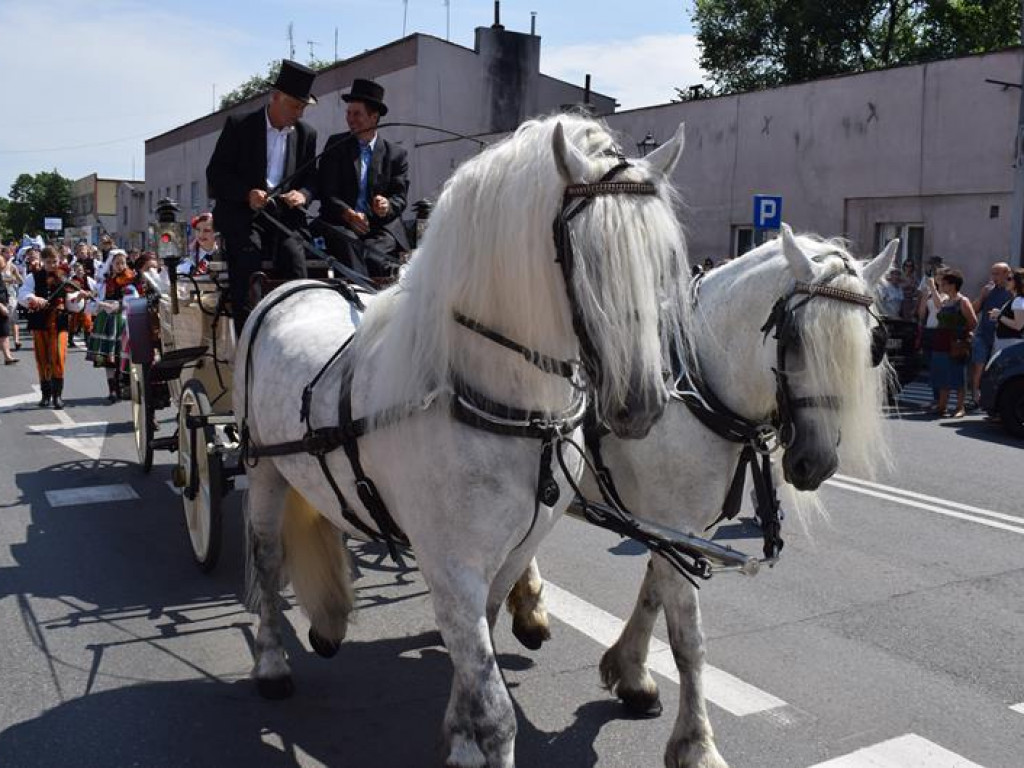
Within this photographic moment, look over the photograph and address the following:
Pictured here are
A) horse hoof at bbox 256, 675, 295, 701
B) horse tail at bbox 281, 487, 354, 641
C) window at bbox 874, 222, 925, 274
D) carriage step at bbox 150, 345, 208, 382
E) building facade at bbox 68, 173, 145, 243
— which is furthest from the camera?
building facade at bbox 68, 173, 145, 243

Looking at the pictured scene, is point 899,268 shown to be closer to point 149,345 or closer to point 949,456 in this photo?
point 949,456

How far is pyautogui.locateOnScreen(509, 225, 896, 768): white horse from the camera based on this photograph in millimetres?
3508

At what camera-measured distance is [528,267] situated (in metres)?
2.62

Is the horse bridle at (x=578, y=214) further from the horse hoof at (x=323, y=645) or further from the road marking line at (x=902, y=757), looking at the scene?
the horse hoof at (x=323, y=645)

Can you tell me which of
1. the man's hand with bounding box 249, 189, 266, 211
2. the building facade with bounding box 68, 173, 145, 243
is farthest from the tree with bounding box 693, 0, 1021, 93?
the building facade with bounding box 68, 173, 145, 243

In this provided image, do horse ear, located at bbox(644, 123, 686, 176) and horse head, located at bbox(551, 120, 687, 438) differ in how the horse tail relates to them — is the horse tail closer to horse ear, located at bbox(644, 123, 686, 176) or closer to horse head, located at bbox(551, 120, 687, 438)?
horse head, located at bbox(551, 120, 687, 438)

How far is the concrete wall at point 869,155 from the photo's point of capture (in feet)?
59.1

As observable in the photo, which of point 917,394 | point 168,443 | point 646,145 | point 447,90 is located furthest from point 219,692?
point 447,90

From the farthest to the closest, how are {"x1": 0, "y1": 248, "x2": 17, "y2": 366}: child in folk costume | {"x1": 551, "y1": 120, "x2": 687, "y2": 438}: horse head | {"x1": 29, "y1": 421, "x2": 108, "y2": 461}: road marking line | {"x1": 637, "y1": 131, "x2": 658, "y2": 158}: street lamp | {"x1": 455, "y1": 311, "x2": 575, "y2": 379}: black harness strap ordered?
{"x1": 637, "y1": 131, "x2": 658, "y2": 158}: street lamp < {"x1": 0, "y1": 248, "x2": 17, "y2": 366}: child in folk costume < {"x1": 29, "y1": 421, "x2": 108, "y2": 461}: road marking line < {"x1": 455, "y1": 311, "x2": 575, "y2": 379}: black harness strap < {"x1": 551, "y1": 120, "x2": 687, "y2": 438}: horse head

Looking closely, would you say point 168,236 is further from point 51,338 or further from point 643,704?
point 51,338

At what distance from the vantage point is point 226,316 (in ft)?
19.3

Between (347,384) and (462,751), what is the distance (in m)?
1.21

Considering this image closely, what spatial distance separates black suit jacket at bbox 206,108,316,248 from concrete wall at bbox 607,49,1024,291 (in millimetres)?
12602

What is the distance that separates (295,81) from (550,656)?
331cm
